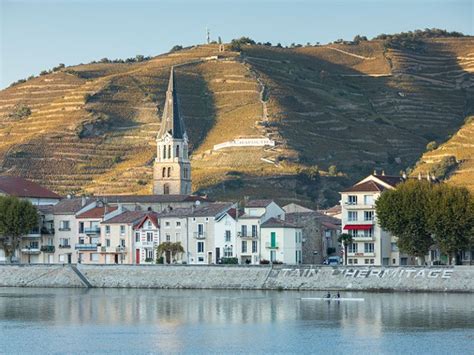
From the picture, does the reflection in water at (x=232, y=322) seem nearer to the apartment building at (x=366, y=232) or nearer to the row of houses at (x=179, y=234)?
the row of houses at (x=179, y=234)

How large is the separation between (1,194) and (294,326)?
2140 inches

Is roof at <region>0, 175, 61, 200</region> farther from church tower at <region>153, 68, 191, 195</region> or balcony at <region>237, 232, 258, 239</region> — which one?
balcony at <region>237, 232, 258, 239</region>

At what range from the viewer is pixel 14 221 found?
115m

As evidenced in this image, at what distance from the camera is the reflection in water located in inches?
2864

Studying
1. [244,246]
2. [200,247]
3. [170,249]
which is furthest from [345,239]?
[170,249]

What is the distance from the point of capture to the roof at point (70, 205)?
120m

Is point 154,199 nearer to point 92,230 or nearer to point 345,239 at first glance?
point 92,230

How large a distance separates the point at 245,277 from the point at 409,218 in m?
11.8

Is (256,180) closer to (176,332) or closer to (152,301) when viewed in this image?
(152,301)

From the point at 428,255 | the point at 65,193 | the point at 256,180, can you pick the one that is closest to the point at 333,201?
the point at 256,180

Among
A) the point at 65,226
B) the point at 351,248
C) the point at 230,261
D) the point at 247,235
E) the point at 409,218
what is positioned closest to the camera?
the point at 409,218

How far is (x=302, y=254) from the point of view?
111 m

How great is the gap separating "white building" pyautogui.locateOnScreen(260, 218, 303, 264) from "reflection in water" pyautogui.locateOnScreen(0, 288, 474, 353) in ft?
31.4

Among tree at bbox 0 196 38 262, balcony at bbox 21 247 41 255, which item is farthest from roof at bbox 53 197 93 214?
balcony at bbox 21 247 41 255
